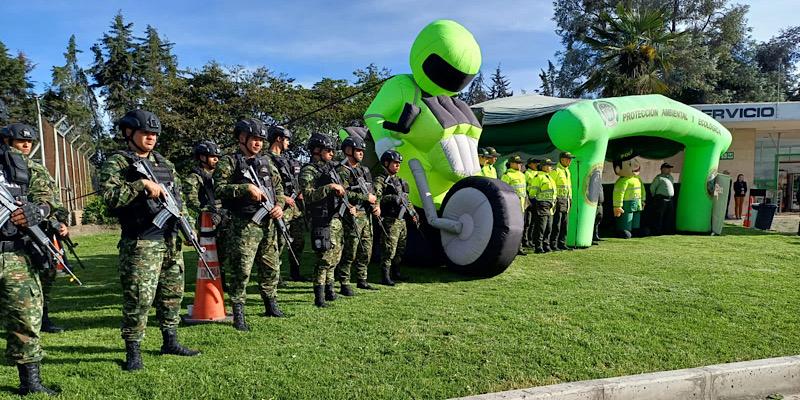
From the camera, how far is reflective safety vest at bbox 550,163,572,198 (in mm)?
9789

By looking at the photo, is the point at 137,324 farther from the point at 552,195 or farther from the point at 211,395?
the point at 552,195

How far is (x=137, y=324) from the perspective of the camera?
357 cm

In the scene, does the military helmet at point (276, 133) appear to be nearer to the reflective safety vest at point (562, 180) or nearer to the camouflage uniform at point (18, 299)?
the camouflage uniform at point (18, 299)

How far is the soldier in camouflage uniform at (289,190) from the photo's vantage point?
541cm

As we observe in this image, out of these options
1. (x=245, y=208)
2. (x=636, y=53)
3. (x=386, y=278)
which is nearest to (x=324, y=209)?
(x=245, y=208)

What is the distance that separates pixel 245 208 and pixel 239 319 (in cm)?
94

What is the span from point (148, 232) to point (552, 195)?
739 centimetres

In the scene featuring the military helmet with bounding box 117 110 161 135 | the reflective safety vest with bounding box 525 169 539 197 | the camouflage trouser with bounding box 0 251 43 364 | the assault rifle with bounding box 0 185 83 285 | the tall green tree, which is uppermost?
the tall green tree

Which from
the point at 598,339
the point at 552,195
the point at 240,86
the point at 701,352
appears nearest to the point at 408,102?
the point at 552,195

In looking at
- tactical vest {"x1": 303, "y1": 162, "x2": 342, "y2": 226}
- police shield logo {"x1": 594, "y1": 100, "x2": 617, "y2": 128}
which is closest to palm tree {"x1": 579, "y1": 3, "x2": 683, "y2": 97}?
police shield logo {"x1": 594, "y1": 100, "x2": 617, "y2": 128}

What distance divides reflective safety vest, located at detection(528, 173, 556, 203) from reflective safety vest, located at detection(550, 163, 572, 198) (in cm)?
24

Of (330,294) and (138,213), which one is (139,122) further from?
(330,294)

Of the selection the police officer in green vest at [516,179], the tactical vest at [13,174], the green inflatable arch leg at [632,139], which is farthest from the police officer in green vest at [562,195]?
the tactical vest at [13,174]

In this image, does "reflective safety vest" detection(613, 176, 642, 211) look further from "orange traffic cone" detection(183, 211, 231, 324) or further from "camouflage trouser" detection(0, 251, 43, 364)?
"camouflage trouser" detection(0, 251, 43, 364)
